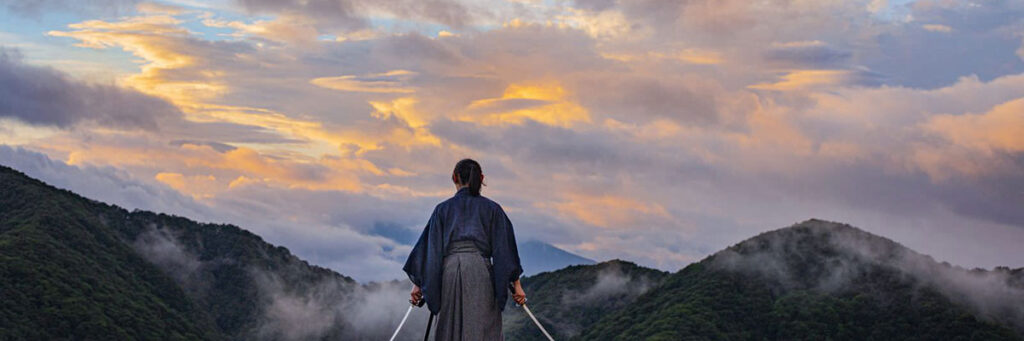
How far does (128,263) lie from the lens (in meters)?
170

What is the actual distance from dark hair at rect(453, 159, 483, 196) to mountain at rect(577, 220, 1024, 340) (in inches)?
4993

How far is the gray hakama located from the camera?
13.6 m

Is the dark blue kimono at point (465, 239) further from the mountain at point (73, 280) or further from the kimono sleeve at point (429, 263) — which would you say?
the mountain at point (73, 280)

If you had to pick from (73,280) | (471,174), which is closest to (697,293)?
(73,280)

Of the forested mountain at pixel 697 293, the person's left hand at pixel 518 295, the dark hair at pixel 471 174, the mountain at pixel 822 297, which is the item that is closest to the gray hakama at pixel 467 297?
the person's left hand at pixel 518 295

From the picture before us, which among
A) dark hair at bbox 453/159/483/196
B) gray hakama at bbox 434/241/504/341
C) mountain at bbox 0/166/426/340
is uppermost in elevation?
mountain at bbox 0/166/426/340

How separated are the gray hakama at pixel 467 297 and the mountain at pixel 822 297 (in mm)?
126717

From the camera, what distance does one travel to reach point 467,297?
44.5 feet

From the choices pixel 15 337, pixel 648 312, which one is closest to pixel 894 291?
pixel 648 312

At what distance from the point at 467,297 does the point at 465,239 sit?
0.78 metres

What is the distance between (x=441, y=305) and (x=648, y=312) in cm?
15273

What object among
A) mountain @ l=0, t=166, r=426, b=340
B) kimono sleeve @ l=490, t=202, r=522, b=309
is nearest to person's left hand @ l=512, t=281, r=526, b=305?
kimono sleeve @ l=490, t=202, r=522, b=309

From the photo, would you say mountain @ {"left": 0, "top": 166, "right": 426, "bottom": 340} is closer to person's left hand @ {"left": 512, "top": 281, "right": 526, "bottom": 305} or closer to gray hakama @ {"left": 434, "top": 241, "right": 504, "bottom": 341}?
gray hakama @ {"left": 434, "top": 241, "right": 504, "bottom": 341}

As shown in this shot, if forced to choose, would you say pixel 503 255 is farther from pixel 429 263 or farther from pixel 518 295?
pixel 429 263
